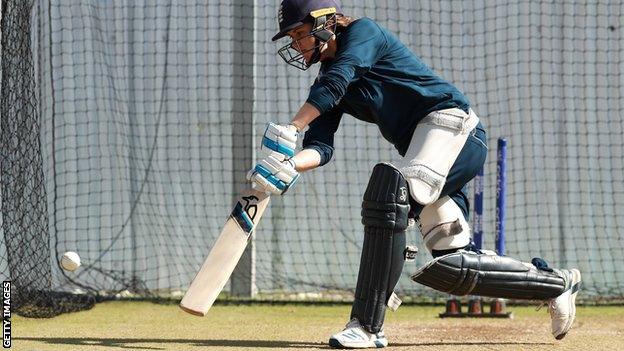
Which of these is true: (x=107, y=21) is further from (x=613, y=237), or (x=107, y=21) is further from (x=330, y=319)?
(x=613, y=237)

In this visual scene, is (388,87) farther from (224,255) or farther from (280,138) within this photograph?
(224,255)

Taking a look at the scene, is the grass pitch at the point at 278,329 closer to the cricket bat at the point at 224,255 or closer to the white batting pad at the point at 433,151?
the cricket bat at the point at 224,255

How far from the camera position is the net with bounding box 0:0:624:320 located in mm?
8422

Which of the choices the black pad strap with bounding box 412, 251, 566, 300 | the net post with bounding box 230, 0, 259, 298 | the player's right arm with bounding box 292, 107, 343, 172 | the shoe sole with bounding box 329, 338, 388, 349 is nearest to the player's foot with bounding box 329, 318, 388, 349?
the shoe sole with bounding box 329, 338, 388, 349

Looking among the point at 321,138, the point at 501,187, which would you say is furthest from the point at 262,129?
the point at 321,138

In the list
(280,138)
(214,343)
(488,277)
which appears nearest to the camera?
(280,138)

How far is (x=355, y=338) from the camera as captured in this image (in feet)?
15.2

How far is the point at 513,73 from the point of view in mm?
8508

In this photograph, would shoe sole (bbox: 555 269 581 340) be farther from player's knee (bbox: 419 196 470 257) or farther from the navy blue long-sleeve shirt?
the navy blue long-sleeve shirt

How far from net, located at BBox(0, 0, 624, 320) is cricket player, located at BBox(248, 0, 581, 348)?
3.46m

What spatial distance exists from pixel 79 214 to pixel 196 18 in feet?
5.70

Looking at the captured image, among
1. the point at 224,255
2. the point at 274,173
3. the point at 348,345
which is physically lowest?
the point at 348,345

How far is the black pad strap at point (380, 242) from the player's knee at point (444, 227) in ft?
1.13

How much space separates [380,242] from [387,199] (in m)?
0.19
